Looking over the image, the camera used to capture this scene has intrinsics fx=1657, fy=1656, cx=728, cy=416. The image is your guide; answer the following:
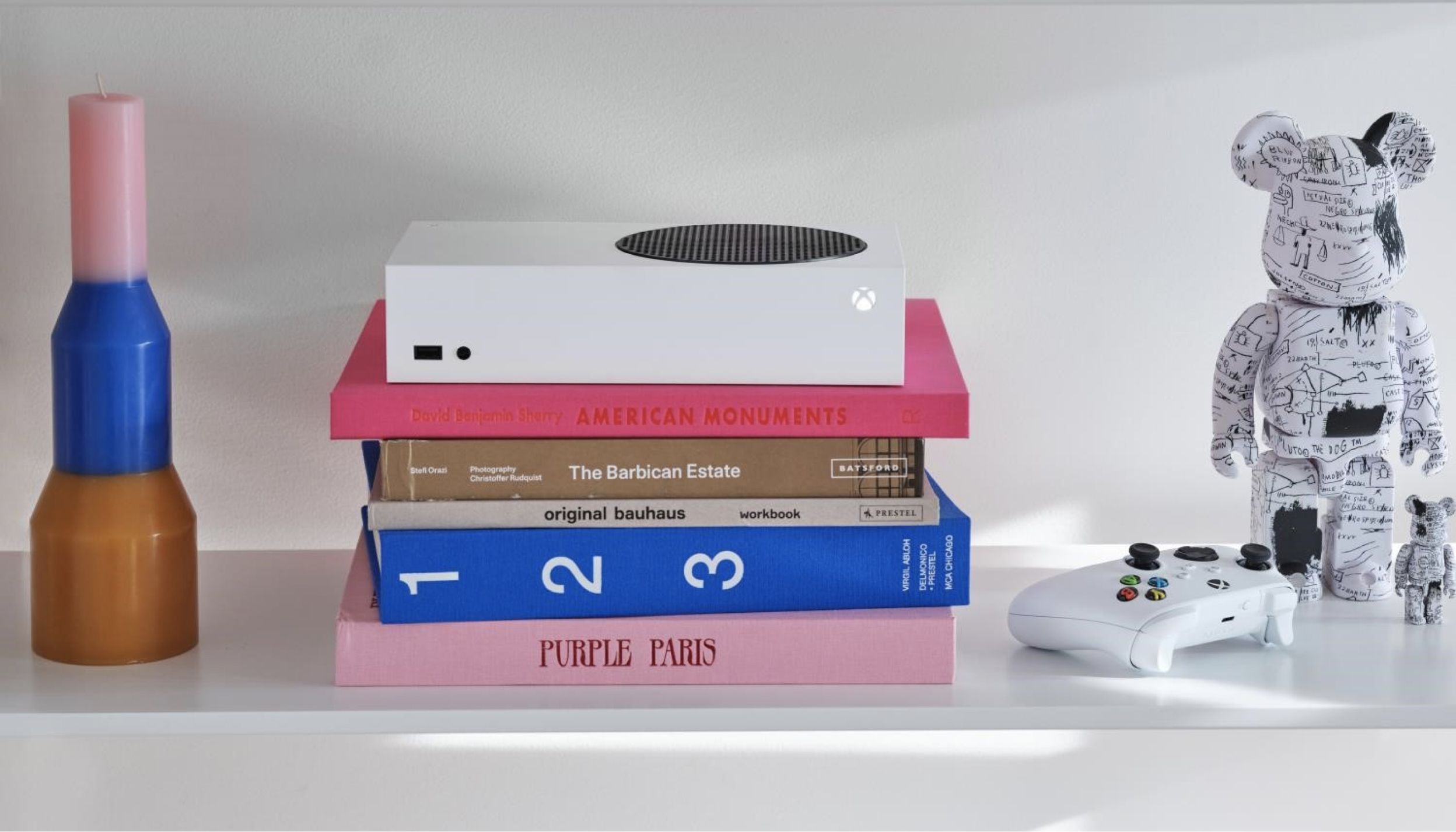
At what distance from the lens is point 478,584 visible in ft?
2.85

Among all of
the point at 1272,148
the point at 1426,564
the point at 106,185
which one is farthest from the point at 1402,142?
the point at 106,185

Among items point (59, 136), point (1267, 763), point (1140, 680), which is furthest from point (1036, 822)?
point (59, 136)

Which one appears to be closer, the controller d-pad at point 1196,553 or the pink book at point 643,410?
the pink book at point 643,410

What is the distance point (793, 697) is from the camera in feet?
2.84

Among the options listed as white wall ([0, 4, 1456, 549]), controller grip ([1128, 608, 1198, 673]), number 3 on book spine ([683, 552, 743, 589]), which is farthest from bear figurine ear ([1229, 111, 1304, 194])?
number 3 on book spine ([683, 552, 743, 589])

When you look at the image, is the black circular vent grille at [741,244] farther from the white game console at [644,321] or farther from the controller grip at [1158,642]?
the controller grip at [1158,642]

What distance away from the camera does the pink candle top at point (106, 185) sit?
87 centimetres

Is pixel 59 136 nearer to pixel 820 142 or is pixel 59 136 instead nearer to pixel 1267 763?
pixel 820 142

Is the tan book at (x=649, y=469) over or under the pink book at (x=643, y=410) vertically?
under

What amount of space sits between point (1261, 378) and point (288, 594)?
61 centimetres

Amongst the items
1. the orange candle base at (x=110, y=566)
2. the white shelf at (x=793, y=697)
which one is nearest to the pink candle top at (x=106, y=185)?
the orange candle base at (x=110, y=566)

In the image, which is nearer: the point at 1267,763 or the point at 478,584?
the point at 478,584

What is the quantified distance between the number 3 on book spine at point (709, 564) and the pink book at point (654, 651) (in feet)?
0.07

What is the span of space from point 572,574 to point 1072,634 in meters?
0.28
